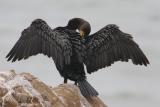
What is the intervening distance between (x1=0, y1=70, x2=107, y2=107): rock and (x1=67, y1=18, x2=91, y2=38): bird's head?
234 cm

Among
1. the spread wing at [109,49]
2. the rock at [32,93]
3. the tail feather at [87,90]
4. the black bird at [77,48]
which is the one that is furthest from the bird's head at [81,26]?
the rock at [32,93]

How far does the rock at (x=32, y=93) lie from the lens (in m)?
8.34

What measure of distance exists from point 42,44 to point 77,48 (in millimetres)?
834

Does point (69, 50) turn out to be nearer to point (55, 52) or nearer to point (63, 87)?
point (55, 52)

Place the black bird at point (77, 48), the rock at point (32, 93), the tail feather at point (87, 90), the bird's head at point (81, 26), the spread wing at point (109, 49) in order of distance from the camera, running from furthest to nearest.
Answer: the bird's head at point (81, 26) → the spread wing at point (109, 49) → the black bird at point (77, 48) → the tail feather at point (87, 90) → the rock at point (32, 93)

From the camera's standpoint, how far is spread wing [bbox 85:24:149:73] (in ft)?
38.2

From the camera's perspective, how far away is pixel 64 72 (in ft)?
37.0

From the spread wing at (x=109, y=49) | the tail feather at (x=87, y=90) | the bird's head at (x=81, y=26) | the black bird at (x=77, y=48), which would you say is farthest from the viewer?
the bird's head at (x=81, y=26)

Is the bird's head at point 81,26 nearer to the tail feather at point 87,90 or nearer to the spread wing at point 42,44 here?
the spread wing at point 42,44

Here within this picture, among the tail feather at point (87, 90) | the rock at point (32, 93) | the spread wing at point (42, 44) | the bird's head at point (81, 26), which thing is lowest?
the rock at point (32, 93)

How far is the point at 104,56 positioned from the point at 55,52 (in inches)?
46.2

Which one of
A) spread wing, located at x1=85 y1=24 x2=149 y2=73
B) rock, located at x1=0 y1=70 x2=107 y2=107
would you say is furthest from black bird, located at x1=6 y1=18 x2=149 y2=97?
rock, located at x1=0 y1=70 x2=107 y2=107

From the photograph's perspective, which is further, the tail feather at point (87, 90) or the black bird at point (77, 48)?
the black bird at point (77, 48)

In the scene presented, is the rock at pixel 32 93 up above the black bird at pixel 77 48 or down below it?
below
